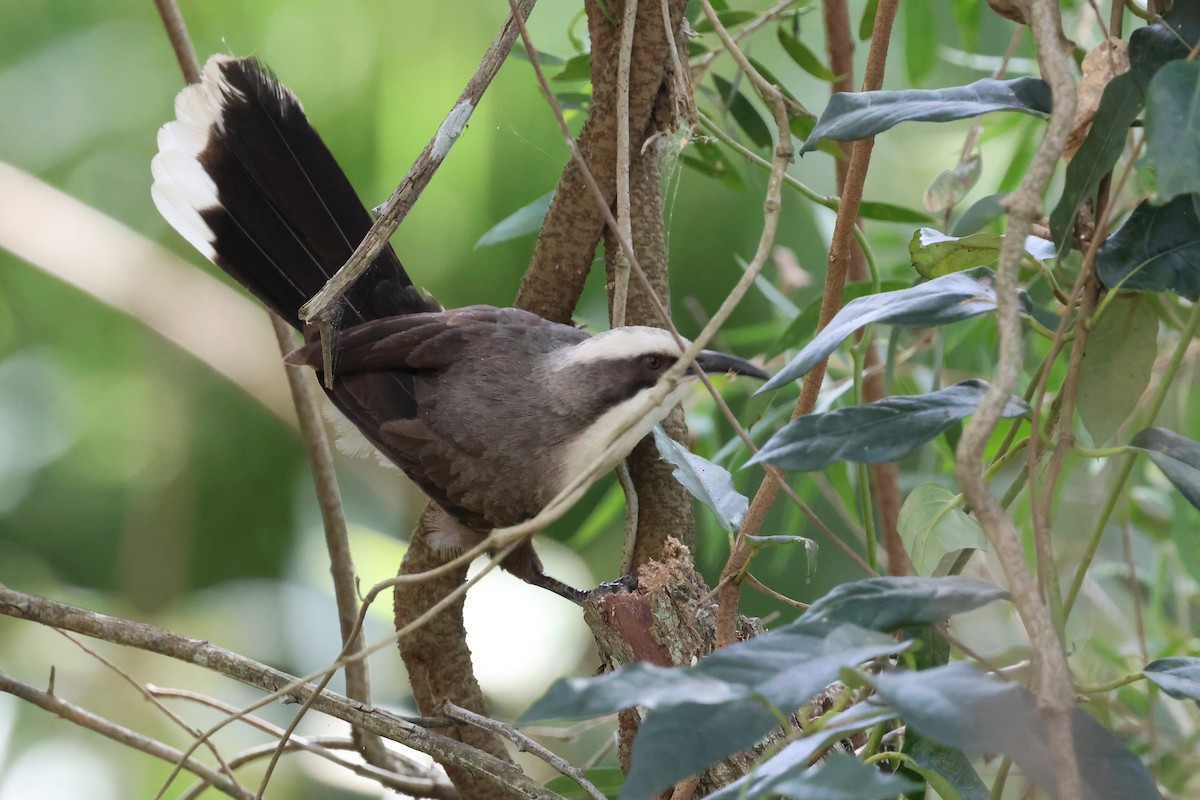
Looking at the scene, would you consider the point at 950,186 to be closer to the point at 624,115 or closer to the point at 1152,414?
the point at 624,115

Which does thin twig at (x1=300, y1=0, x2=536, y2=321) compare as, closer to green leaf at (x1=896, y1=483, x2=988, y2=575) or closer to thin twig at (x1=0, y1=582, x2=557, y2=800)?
thin twig at (x1=0, y1=582, x2=557, y2=800)

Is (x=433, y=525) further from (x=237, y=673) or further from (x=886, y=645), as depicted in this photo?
(x=886, y=645)

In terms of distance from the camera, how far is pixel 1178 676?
0.80 metres

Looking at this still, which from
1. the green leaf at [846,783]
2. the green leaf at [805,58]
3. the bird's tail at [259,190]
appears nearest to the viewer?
the green leaf at [846,783]

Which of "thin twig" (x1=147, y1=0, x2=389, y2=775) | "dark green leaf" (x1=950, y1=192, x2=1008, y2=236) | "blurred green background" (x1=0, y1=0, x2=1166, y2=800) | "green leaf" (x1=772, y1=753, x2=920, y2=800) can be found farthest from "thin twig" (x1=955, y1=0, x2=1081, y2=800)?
"blurred green background" (x1=0, y1=0, x2=1166, y2=800)

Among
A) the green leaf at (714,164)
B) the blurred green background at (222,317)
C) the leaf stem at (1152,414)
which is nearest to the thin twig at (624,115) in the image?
the green leaf at (714,164)

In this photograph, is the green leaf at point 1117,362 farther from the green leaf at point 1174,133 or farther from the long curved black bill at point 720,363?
the long curved black bill at point 720,363

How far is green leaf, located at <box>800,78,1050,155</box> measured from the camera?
935mm

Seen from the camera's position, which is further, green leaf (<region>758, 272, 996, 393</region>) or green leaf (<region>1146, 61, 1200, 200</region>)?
green leaf (<region>758, 272, 996, 393</region>)

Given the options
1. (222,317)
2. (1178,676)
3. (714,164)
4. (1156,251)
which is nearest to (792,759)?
(1178,676)

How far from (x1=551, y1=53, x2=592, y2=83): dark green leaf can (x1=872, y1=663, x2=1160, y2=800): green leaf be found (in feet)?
4.65

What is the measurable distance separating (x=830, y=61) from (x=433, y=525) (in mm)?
1218

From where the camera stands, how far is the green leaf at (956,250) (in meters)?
1.11

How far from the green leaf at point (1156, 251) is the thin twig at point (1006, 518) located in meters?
0.24
